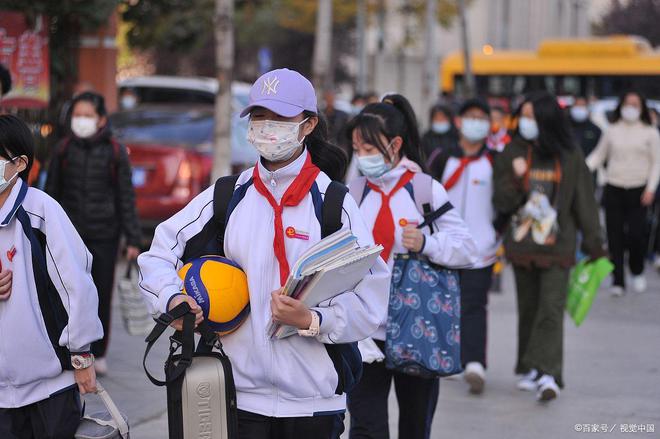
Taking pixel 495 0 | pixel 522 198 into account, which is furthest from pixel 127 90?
pixel 495 0

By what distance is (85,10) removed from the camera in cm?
1400

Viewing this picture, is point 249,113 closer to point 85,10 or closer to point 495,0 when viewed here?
point 85,10

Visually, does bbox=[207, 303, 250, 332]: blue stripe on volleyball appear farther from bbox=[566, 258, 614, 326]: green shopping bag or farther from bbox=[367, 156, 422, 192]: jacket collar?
bbox=[566, 258, 614, 326]: green shopping bag

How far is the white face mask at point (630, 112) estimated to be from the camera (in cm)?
1169

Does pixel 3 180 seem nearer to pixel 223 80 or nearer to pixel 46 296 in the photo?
pixel 46 296

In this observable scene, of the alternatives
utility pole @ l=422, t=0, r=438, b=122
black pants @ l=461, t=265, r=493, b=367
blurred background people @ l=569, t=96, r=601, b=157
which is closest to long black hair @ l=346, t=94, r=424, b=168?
black pants @ l=461, t=265, r=493, b=367

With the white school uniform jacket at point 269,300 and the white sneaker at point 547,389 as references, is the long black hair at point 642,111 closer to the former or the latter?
the white sneaker at point 547,389

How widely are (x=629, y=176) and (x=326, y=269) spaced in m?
8.95

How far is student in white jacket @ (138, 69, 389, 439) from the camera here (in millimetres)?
3822

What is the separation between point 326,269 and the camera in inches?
142

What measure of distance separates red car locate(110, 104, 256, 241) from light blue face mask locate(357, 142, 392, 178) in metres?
7.44

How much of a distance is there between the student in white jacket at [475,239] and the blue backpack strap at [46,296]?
3.89 m

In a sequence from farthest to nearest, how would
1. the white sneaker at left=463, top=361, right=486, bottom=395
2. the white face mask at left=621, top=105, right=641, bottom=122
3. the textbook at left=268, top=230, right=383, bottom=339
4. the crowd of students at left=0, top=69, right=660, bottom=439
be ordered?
the white face mask at left=621, top=105, right=641, bottom=122 → the white sneaker at left=463, top=361, right=486, bottom=395 → the crowd of students at left=0, top=69, right=660, bottom=439 → the textbook at left=268, top=230, right=383, bottom=339

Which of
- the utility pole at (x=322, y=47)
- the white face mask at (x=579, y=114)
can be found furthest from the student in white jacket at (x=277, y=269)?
the utility pole at (x=322, y=47)
